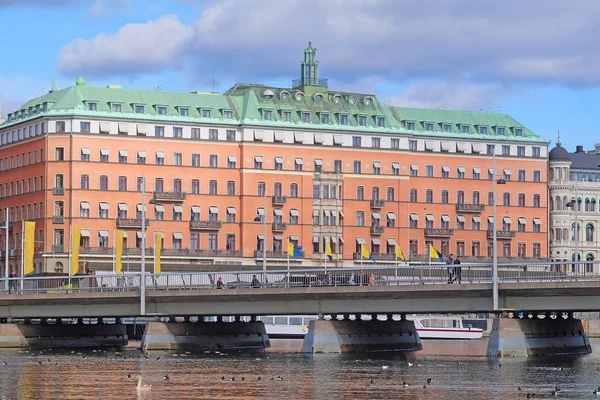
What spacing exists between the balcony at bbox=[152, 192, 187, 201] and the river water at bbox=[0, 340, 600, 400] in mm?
87170

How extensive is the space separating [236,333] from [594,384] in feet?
135

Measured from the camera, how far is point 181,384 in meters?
74.3

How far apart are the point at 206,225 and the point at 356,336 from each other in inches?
3709

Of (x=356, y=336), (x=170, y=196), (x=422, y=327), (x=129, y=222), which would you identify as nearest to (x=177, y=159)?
(x=170, y=196)

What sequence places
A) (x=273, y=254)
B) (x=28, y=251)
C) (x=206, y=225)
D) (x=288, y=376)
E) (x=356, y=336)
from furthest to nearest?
(x=273, y=254) < (x=206, y=225) < (x=28, y=251) < (x=356, y=336) < (x=288, y=376)

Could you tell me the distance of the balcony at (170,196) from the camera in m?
193

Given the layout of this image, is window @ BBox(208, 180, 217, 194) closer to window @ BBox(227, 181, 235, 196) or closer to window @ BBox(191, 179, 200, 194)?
window @ BBox(191, 179, 200, 194)

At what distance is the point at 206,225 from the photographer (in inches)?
7741

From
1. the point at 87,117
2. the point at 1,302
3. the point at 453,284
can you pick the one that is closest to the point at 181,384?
the point at 453,284

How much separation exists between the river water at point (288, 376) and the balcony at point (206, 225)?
3529 inches

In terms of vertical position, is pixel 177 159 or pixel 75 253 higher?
pixel 177 159

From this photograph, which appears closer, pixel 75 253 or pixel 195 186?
pixel 75 253

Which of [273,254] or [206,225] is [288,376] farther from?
[273,254]

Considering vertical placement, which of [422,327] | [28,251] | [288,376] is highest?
[28,251]
